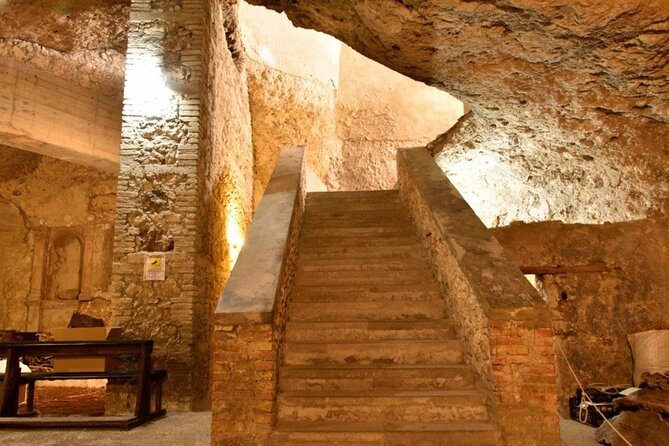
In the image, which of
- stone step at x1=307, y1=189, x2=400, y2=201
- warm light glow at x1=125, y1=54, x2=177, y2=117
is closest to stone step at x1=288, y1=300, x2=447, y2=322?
stone step at x1=307, y1=189, x2=400, y2=201

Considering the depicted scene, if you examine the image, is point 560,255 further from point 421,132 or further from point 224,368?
point 421,132

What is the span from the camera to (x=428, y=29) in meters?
4.98

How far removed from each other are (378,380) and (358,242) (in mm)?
2301

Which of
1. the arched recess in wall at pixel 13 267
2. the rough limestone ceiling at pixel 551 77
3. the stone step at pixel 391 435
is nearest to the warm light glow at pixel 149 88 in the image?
the rough limestone ceiling at pixel 551 77

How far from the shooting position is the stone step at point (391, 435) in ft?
11.1

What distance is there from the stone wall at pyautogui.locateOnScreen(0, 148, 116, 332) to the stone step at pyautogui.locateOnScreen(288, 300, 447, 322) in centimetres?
737

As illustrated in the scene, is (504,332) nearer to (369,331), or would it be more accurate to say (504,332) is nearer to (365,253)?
(369,331)

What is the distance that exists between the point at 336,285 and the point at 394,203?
232 cm

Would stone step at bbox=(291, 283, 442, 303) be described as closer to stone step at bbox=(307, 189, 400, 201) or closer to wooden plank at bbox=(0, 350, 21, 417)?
stone step at bbox=(307, 189, 400, 201)

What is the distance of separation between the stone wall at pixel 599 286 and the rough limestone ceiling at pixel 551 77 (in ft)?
1.53

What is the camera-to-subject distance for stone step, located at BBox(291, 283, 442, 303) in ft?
15.8

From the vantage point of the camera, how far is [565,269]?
19.1 ft

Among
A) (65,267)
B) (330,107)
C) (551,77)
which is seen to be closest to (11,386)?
(551,77)

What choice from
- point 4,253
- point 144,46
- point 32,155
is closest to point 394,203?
point 144,46
